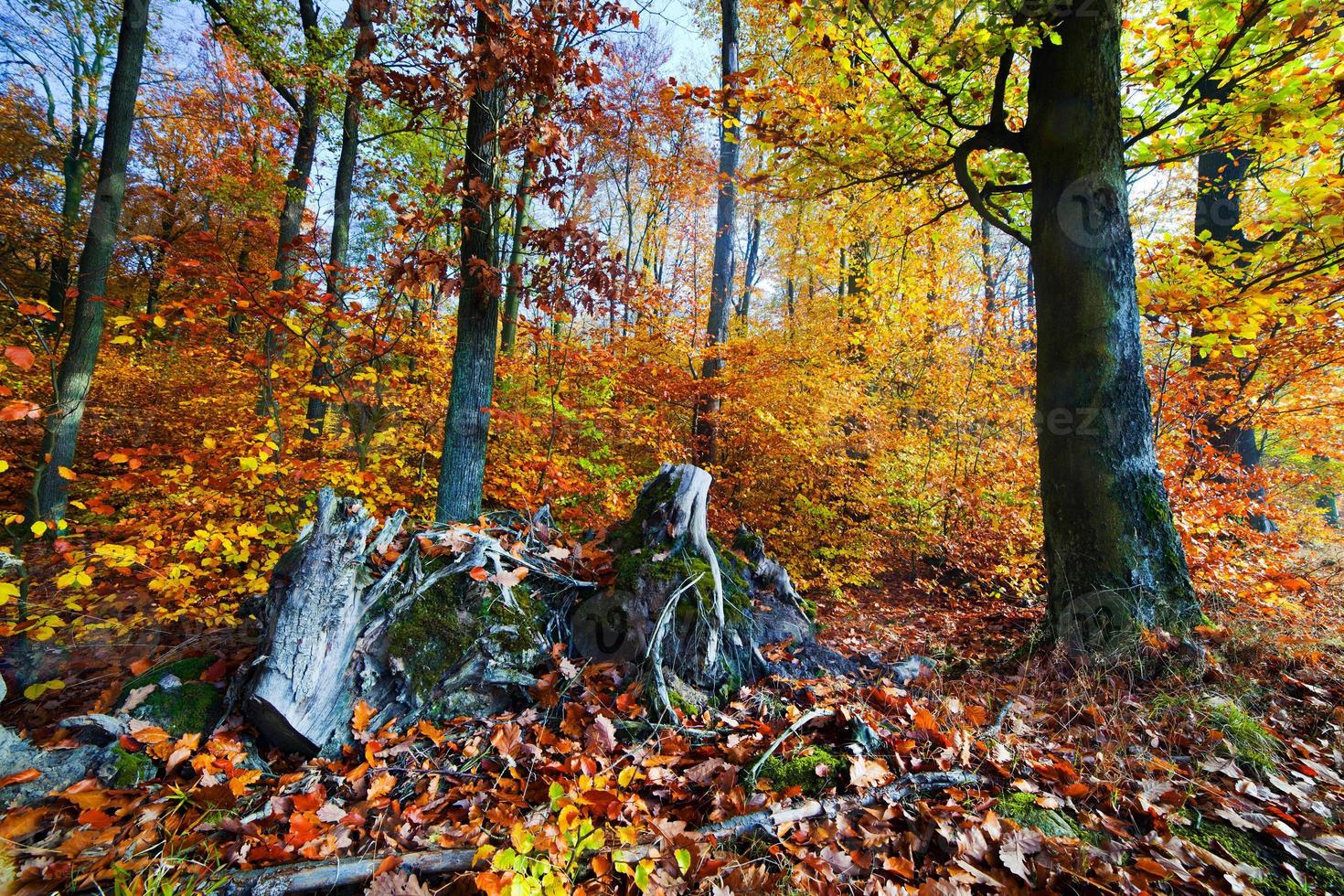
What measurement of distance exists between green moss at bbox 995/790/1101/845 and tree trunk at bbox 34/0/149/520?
366 inches

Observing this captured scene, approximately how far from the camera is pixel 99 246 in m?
6.05

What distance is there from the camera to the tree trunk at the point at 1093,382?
11.1 feet

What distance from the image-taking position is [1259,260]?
164 inches

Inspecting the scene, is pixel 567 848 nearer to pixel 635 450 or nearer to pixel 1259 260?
pixel 1259 260

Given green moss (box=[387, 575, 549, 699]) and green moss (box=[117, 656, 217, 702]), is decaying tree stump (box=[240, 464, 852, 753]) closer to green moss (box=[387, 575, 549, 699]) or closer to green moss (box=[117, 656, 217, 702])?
green moss (box=[387, 575, 549, 699])

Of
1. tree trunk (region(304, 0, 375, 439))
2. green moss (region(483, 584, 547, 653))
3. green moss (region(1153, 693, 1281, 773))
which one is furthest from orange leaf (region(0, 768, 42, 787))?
green moss (region(1153, 693, 1281, 773))

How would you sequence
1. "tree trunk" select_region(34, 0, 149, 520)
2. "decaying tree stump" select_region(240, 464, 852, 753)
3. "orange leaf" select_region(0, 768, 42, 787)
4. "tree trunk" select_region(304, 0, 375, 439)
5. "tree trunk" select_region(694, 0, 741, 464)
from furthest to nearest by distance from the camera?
"tree trunk" select_region(694, 0, 741, 464), "tree trunk" select_region(304, 0, 375, 439), "tree trunk" select_region(34, 0, 149, 520), "decaying tree stump" select_region(240, 464, 852, 753), "orange leaf" select_region(0, 768, 42, 787)

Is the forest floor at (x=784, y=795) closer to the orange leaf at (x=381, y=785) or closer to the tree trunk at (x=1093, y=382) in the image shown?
the orange leaf at (x=381, y=785)

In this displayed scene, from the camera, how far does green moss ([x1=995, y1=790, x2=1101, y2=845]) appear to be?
1860mm

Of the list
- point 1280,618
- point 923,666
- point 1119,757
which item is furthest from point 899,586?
point 1119,757

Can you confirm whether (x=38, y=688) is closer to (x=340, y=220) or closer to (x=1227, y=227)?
(x=340, y=220)

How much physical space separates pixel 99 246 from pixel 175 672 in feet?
21.3

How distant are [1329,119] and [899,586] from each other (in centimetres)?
743

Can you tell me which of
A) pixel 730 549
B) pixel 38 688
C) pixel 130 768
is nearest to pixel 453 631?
pixel 130 768
